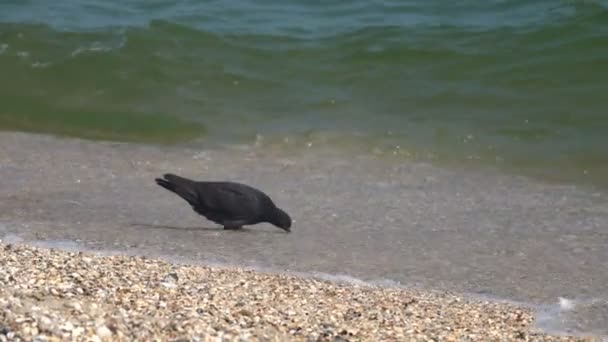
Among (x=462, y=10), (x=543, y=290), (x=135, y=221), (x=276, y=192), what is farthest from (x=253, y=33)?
(x=543, y=290)

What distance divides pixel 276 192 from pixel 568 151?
3095 mm

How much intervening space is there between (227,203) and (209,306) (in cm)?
337

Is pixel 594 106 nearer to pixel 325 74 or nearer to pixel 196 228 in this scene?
pixel 325 74

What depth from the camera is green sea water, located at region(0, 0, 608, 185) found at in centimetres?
1301

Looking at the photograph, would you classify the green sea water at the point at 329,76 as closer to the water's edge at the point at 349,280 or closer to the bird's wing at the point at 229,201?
the bird's wing at the point at 229,201

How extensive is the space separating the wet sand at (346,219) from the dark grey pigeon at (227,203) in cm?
15

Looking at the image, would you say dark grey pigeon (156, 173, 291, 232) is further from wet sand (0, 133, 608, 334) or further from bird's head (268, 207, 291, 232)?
wet sand (0, 133, 608, 334)

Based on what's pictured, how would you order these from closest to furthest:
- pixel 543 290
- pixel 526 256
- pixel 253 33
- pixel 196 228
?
pixel 543 290 → pixel 526 256 → pixel 196 228 → pixel 253 33

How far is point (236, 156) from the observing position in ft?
40.5

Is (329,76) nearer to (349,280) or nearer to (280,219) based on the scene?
(280,219)

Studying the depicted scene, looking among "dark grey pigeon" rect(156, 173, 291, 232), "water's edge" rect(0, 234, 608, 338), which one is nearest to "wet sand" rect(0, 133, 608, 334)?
"water's edge" rect(0, 234, 608, 338)

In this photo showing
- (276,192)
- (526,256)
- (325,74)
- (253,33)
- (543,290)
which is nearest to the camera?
(543,290)

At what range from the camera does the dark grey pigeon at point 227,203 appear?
9539mm

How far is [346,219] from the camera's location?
9984mm
